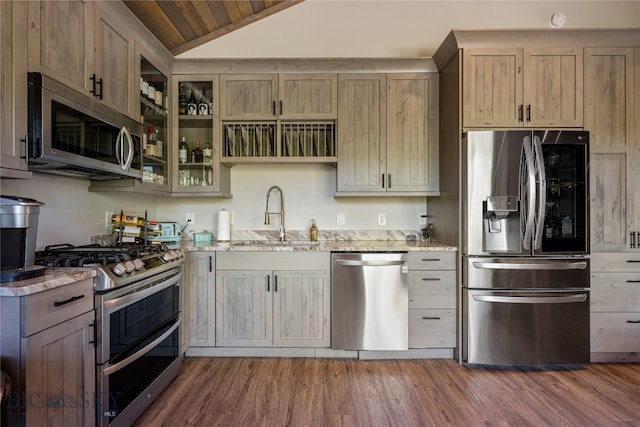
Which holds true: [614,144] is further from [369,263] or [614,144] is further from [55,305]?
[55,305]

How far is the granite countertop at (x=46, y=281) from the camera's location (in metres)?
1.13

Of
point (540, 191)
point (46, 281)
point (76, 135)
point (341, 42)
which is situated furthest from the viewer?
point (341, 42)

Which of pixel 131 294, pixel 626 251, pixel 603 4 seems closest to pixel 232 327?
pixel 131 294

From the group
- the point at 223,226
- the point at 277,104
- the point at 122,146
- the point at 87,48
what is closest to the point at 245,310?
the point at 223,226

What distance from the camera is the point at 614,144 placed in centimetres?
250

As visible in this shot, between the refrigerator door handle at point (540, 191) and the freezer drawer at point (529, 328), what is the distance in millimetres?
435

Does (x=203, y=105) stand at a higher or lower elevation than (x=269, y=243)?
higher

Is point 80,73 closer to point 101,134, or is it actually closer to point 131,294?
point 101,134

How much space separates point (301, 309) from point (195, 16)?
2.71 metres

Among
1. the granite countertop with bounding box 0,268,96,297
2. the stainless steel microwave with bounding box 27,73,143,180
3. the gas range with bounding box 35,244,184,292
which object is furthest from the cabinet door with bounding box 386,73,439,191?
the granite countertop with bounding box 0,268,96,297

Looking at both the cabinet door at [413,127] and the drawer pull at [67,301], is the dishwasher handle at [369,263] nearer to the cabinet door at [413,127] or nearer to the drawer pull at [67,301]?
the cabinet door at [413,127]

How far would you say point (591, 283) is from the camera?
8.14ft

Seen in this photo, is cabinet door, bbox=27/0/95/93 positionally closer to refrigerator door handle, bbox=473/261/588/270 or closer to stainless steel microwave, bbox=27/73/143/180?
stainless steel microwave, bbox=27/73/143/180

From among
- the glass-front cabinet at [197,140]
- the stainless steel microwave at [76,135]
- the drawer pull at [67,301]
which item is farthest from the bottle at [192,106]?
the drawer pull at [67,301]
